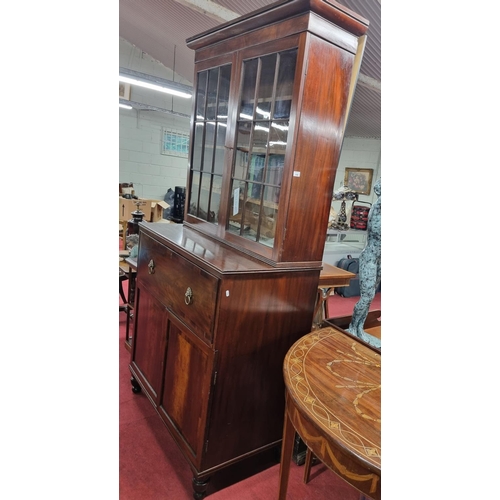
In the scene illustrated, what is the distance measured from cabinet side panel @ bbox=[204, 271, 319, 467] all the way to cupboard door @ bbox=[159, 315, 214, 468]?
5 centimetres

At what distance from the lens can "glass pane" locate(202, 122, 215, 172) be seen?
73.4 inches

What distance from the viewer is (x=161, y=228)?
1.91 metres

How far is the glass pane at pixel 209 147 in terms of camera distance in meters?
1.86

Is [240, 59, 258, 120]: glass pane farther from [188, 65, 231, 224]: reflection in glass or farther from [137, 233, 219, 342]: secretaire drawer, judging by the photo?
[137, 233, 219, 342]: secretaire drawer

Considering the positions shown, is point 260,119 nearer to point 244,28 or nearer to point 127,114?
point 244,28

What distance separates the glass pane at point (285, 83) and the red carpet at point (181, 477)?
65.5 inches

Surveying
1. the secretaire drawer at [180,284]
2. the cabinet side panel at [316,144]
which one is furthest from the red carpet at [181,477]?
the cabinet side panel at [316,144]

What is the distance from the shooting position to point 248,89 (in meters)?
1.54

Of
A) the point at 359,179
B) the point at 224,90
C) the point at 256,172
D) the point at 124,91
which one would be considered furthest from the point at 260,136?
the point at 359,179

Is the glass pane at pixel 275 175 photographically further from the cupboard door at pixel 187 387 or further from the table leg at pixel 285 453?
the table leg at pixel 285 453

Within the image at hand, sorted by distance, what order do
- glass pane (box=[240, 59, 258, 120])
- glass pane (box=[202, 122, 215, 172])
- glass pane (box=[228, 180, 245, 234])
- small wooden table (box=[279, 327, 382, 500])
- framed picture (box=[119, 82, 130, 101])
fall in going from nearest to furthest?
small wooden table (box=[279, 327, 382, 500])
glass pane (box=[240, 59, 258, 120])
glass pane (box=[228, 180, 245, 234])
glass pane (box=[202, 122, 215, 172])
framed picture (box=[119, 82, 130, 101])

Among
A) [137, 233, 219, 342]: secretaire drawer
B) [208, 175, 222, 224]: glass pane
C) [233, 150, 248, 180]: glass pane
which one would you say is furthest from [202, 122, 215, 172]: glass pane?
[137, 233, 219, 342]: secretaire drawer

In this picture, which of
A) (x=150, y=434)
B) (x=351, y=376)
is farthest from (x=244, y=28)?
(x=150, y=434)

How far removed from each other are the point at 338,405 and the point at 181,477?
3.44 feet
